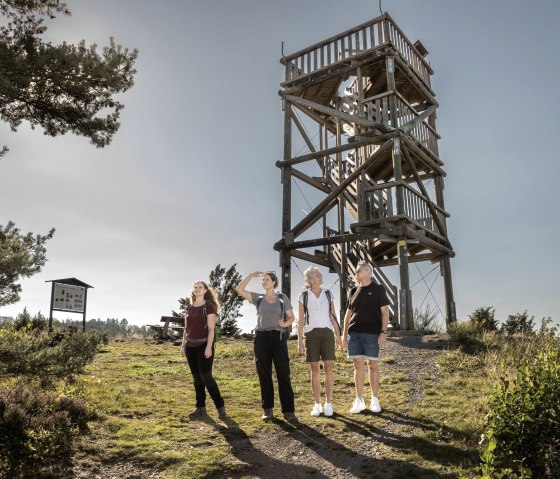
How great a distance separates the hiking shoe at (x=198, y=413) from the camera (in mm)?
7469

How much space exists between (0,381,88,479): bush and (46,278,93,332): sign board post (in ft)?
38.9

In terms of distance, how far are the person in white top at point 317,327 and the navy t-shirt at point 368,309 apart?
0.31m

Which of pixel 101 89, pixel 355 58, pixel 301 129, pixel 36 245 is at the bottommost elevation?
pixel 36 245

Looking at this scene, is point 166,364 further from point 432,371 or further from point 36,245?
point 432,371

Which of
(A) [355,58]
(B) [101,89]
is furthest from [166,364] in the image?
(A) [355,58]

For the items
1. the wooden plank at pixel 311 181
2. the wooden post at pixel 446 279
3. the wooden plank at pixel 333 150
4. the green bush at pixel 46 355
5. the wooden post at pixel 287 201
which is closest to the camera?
the green bush at pixel 46 355

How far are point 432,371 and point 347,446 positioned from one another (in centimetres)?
492

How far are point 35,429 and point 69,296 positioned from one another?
13856 mm

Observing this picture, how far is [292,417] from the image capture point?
6.97 meters

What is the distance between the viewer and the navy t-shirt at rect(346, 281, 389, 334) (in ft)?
23.3

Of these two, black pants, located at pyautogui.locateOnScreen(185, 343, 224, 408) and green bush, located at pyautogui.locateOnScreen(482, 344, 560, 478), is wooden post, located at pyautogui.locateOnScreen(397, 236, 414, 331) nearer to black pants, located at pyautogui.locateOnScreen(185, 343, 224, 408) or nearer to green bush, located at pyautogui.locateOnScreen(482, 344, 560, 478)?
black pants, located at pyautogui.locateOnScreen(185, 343, 224, 408)

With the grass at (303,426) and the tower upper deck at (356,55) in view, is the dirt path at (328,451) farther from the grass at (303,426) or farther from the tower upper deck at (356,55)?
the tower upper deck at (356,55)

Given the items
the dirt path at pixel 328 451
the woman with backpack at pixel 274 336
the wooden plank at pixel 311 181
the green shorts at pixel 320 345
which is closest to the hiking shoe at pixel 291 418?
the woman with backpack at pixel 274 336

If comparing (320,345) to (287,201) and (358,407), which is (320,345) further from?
(287,201)
